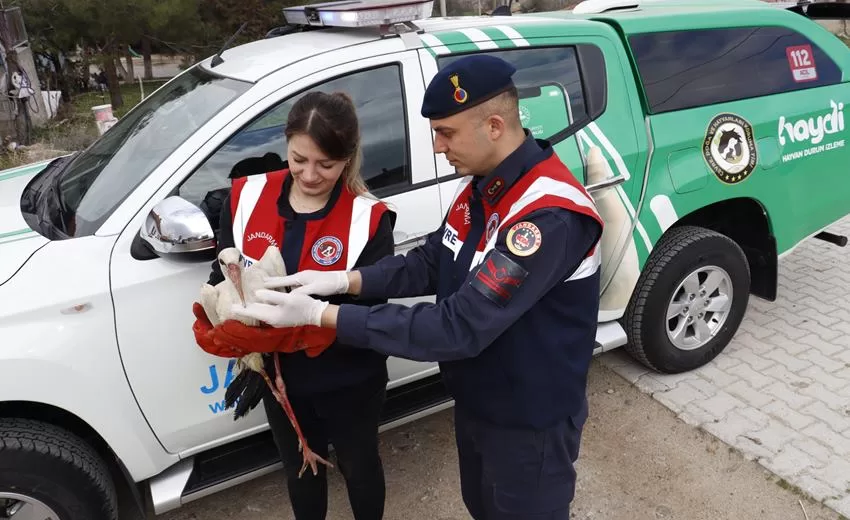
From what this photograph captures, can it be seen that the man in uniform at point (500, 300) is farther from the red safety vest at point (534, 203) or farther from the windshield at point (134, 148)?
the windshield at point (134, 148)

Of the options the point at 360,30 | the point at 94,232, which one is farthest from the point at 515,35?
the point at 94,232

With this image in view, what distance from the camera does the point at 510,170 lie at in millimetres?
1504

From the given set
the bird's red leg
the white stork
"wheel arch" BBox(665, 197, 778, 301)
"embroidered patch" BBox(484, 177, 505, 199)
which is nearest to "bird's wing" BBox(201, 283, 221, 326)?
the white stork

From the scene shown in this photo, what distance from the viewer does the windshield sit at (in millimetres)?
2221

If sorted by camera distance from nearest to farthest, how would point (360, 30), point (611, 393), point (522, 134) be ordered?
point (522, 134) → point (360, 30) → point (611, 393)

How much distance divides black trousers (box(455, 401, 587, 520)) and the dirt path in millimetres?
960

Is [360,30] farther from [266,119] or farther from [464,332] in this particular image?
[464,332]

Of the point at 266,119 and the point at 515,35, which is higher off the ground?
the point at 515,35

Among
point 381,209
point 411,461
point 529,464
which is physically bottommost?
point 411,461

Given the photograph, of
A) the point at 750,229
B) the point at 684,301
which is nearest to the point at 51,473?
the point at 684,301

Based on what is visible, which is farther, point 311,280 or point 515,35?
point 515,35

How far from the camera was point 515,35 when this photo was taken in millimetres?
2791

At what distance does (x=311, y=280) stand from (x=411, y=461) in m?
1.54

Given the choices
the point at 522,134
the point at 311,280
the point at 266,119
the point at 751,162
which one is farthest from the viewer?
the point at 751,162
